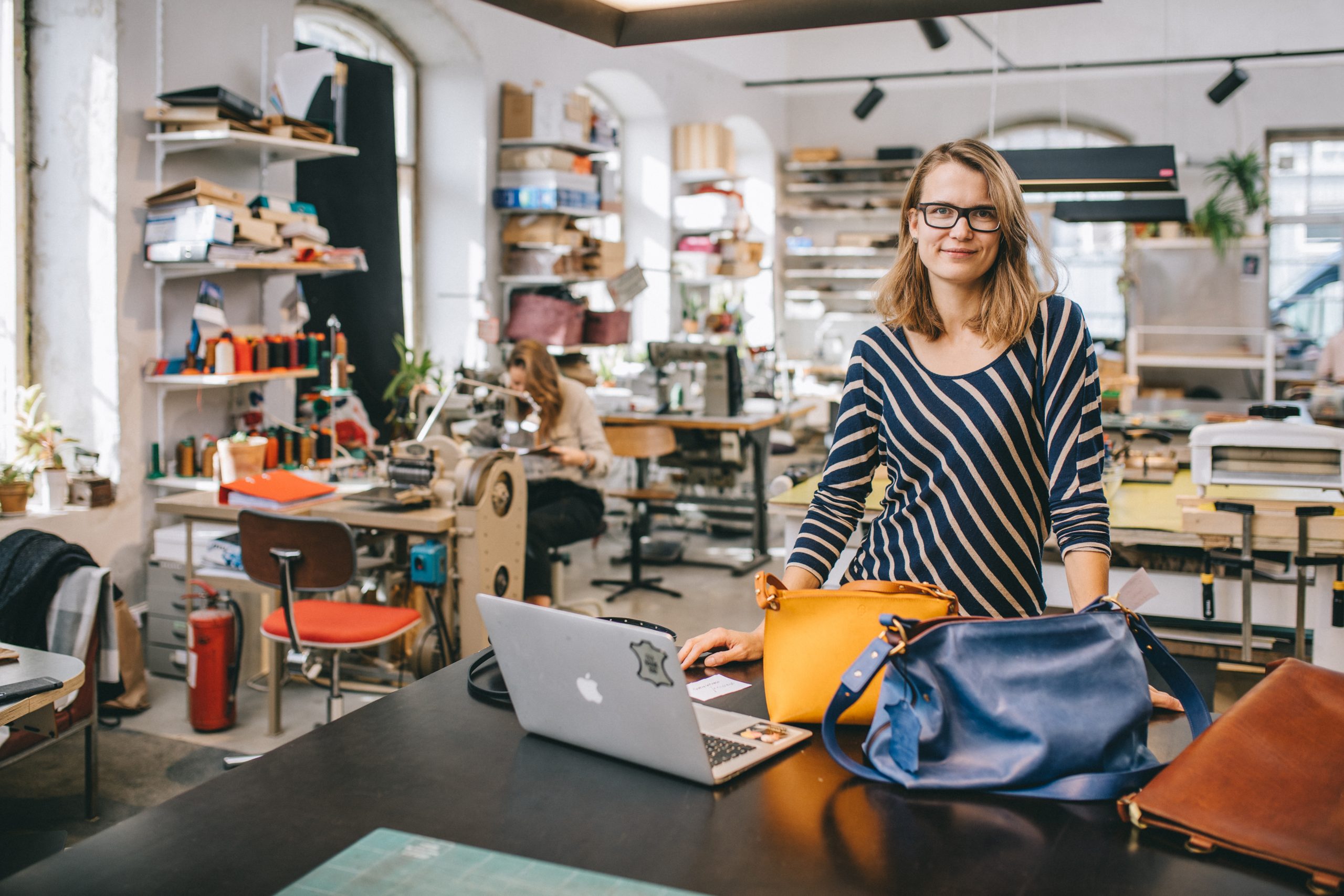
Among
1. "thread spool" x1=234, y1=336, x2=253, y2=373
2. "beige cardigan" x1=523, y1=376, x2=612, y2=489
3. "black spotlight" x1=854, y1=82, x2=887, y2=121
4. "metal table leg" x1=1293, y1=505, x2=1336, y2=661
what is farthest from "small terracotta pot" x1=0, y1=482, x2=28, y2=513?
"black spotlight" x1=854, y1=82, x2=887, y2=121

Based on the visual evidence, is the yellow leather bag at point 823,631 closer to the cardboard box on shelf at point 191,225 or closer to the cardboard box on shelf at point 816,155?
the cardboard box on shelf at point 191,225

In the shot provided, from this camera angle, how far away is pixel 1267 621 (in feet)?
9.97

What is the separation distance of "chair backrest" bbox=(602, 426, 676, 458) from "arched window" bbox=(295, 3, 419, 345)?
137cm

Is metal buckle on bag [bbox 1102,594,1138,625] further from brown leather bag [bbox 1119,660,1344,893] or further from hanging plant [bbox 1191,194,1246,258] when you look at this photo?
hanging plant [bbox 1191,194,1246,258]

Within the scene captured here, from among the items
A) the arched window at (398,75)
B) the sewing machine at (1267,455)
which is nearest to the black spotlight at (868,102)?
the arched window at (398,75)

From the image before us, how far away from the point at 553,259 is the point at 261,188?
2056 mm

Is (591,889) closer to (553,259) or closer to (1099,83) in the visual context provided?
(553,259)

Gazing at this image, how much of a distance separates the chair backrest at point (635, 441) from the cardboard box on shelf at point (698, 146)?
3697 mm

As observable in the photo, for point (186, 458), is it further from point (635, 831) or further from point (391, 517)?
point (635, 831)

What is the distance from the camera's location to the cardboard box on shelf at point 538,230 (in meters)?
Answer: 6.45

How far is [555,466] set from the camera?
4.73 metres

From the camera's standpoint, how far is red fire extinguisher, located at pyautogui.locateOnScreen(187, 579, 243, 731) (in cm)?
370

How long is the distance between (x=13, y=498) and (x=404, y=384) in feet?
7.27

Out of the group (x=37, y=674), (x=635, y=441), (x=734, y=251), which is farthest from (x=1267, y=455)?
(x=734, y=251)
